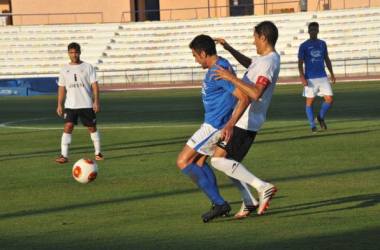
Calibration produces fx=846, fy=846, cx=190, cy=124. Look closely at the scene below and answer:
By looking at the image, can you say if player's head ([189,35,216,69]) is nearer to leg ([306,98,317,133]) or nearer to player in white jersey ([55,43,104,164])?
player in white jersey ([55,43,104,164])

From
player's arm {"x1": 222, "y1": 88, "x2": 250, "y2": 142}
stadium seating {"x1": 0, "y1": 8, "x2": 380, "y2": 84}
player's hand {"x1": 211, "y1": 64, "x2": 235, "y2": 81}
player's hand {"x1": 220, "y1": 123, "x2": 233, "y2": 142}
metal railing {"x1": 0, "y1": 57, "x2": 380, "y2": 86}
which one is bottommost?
metal railing {"x1": 0, "y1": 57, "x2": 380, "y2": 86}

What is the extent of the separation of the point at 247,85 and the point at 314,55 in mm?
10173

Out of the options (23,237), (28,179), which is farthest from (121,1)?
(23,237)

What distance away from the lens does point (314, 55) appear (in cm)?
1775

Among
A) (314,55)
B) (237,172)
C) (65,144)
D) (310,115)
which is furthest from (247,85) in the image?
(314,55)

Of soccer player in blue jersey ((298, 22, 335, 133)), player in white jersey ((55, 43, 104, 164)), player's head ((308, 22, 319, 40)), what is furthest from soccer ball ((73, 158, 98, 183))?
soccer player in blue jersey ((298, 22, 335, 133))

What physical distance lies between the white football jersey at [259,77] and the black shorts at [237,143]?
52 millimetres

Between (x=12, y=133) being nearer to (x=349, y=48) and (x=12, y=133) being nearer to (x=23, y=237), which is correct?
(x=23, y=237)

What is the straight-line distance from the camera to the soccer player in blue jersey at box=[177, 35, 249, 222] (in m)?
8.26

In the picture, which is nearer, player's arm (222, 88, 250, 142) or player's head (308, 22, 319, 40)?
player's arm (222, 88, 250, 142)

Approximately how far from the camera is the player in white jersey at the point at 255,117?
26.5 ft

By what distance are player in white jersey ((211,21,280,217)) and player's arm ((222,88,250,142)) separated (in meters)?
0.11

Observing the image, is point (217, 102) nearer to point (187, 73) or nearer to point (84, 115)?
point (84, 115)

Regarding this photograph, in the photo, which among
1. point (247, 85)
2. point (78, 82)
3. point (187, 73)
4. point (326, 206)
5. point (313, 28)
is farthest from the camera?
point (187, 73)
